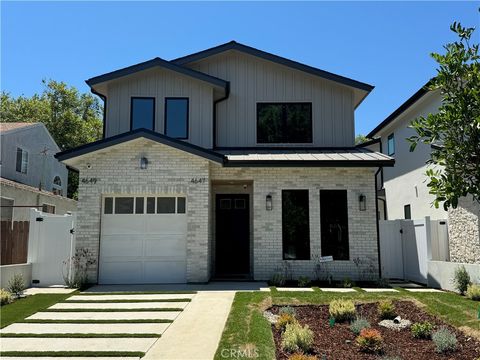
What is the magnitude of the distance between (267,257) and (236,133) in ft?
15.8

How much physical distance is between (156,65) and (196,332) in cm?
1029

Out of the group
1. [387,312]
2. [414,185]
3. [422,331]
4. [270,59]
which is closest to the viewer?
[422,331]

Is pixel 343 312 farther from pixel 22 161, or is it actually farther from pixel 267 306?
pixel 22 161

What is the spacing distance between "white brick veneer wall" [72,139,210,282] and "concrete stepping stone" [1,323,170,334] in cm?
460

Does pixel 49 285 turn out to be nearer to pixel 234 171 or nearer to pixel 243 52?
pixel 234 171

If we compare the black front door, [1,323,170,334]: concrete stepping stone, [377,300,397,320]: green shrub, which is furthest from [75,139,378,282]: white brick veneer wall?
[377,300,397,320]: green shrub

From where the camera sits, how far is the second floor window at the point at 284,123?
50.6ft

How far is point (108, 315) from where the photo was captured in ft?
28.8

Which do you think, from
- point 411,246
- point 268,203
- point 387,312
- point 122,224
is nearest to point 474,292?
point 387,312

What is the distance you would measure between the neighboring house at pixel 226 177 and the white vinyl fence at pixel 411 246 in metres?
1.39

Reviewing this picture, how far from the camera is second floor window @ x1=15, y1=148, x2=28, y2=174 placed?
72.3 feet

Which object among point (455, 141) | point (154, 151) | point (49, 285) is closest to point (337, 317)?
point (455, 141)

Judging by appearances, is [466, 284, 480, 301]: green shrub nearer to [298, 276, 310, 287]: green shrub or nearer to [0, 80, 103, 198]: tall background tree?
[298, 276, 310, 287]: green shrub

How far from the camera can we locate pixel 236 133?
15.5 metres
